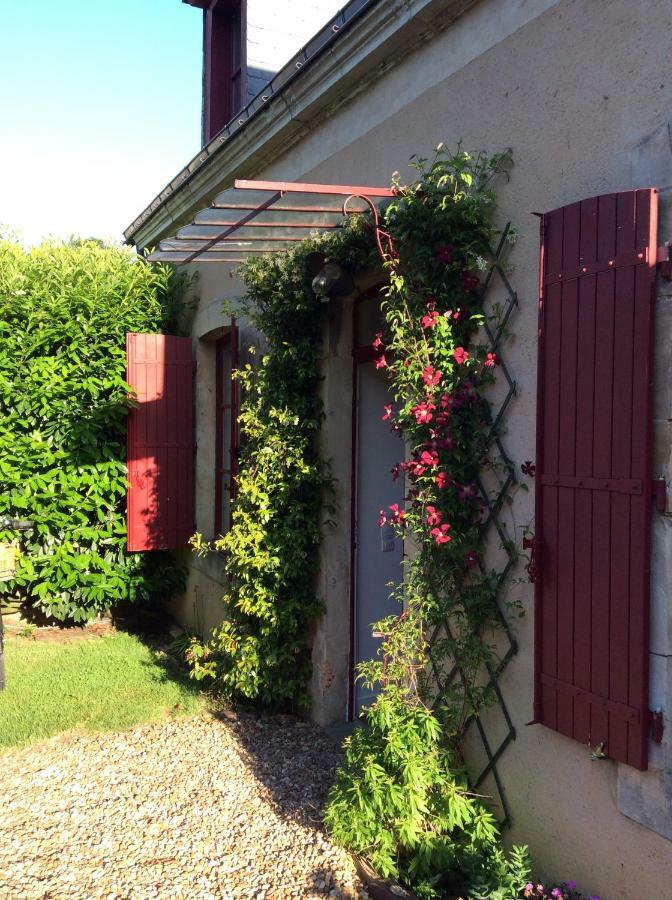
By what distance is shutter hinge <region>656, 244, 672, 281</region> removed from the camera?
2205mm

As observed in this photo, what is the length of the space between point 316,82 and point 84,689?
4.37 meters

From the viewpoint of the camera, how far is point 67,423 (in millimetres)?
5973

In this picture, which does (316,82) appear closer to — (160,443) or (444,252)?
(444,252)

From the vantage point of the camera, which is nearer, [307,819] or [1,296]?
[307,819]

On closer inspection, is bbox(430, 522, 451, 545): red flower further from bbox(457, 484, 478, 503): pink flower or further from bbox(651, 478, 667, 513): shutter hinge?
bbox(651, 478, 667, 513): shutter hinge

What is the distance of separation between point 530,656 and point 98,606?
4666 mm

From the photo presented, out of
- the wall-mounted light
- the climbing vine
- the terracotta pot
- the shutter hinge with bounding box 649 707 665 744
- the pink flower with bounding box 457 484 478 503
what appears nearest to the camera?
the shutter hinge with bounding box 649 707 665 744

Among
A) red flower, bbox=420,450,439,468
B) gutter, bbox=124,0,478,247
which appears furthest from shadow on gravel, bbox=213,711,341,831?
gutter, bbox=124,0,478,247

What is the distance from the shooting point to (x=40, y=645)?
19.7ft

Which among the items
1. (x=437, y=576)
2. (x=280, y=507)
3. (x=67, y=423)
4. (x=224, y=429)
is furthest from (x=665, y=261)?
(x=67, y=423)

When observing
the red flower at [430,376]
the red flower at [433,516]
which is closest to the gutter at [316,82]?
the red flower at [430,376]

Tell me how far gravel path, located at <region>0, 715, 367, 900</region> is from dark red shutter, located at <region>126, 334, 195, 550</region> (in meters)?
2.14

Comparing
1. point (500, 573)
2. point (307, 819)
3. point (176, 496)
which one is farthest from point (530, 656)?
point (176, 496)

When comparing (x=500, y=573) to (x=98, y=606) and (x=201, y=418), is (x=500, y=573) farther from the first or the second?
(x=98, y=606)
